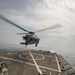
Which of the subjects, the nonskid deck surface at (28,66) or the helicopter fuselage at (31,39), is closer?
the nonskid deck surface at (28,66)

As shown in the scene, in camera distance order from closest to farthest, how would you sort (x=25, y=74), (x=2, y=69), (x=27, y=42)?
(x=2, y=69) < (x=25, y=74) < (x=27, y=42)

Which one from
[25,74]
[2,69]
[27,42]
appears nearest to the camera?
[2,69]

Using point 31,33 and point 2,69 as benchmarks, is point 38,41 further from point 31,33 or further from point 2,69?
point 2,69

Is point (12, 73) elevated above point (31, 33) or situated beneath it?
situated beneath

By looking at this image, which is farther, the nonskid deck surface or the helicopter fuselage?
the helicopter fuselage

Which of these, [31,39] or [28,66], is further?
[31,39]

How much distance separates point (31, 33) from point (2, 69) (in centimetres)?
2826

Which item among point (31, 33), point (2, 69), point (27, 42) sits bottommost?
point (2, 69)

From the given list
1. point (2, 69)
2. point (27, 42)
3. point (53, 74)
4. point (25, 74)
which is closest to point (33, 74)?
point (25, 74)

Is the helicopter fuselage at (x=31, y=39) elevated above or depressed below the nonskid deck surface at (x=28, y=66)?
above

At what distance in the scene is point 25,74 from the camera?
67.6 ft

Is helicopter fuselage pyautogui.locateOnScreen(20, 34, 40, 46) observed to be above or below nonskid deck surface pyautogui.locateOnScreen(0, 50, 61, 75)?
above

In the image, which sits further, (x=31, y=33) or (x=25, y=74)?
(x=31, y=33)

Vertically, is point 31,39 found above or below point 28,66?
above
